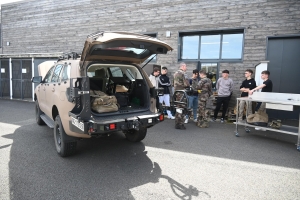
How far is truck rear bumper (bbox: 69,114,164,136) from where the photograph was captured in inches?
126

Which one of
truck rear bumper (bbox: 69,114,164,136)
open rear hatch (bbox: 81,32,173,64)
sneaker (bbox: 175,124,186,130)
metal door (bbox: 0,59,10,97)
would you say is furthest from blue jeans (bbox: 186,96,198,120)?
metal door (bbox: 0,59,10,97)

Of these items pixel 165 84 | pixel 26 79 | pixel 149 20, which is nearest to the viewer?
pixel 165 84

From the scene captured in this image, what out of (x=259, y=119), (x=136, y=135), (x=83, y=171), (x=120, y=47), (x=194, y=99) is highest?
(x=120, y=47)

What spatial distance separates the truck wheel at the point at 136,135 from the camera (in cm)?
476

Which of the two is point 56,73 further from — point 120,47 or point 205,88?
point 205,88

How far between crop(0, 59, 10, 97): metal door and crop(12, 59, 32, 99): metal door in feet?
2.18

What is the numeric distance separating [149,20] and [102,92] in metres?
6.86

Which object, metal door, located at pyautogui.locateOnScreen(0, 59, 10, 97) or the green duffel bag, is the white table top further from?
metal door, located at pyautogui.locateOnScreen(0, 59, 10, 97)

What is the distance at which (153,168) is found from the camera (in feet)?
12.0

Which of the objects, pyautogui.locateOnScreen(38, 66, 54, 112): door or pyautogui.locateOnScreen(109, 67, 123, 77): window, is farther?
pyautogui.locateOnScreen(38, 66, 54, 112): door

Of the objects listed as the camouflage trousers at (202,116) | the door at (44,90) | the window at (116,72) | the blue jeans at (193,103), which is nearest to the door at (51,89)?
the door at (44,90)

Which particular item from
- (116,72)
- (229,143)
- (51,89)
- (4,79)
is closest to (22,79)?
(4,79)

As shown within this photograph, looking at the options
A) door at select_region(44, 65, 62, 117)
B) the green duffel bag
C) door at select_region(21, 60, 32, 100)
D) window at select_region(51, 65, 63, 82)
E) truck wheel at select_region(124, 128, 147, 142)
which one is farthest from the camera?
door at select_region(21, 60, 32, 100)

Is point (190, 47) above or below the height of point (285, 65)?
above
